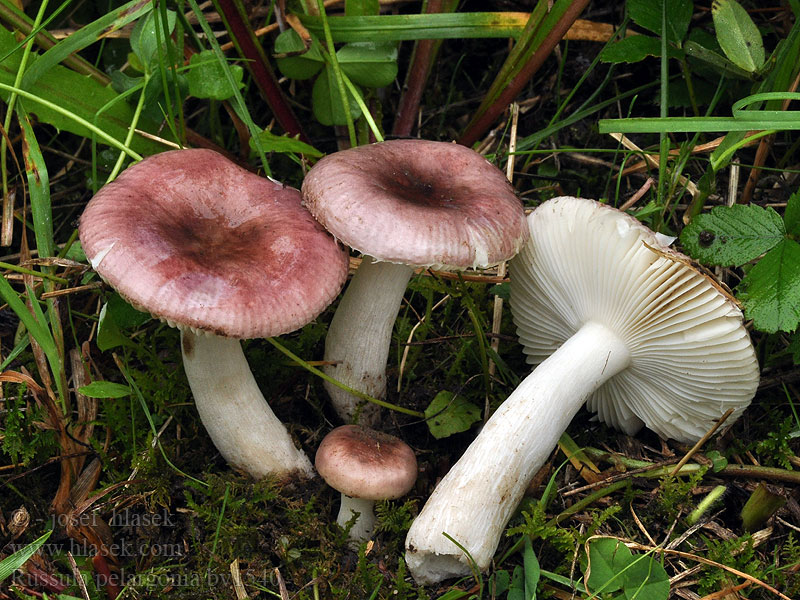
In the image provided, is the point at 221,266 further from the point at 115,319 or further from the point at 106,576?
the point at 106,576

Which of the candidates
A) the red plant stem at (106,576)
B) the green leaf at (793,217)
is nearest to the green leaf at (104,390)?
the red plant stem at (106,576)

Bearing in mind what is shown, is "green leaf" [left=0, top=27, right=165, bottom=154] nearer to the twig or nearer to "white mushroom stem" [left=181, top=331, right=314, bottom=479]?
"white mushroom stem" [left=181, top=331, right=314, bottom=479]

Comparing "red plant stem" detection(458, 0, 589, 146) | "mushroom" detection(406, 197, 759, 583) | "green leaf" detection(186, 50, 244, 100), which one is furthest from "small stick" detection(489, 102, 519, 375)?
"green leaf" detection(186, 50, 244, 100)

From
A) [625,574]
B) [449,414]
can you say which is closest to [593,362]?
[449,414]

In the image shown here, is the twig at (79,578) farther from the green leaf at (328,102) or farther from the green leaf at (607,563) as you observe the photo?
the green leaf at (328,102)

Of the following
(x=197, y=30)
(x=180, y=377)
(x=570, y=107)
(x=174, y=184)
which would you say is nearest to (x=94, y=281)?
(x=180, y=377)

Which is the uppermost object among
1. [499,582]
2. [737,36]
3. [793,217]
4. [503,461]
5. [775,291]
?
[737,36]
